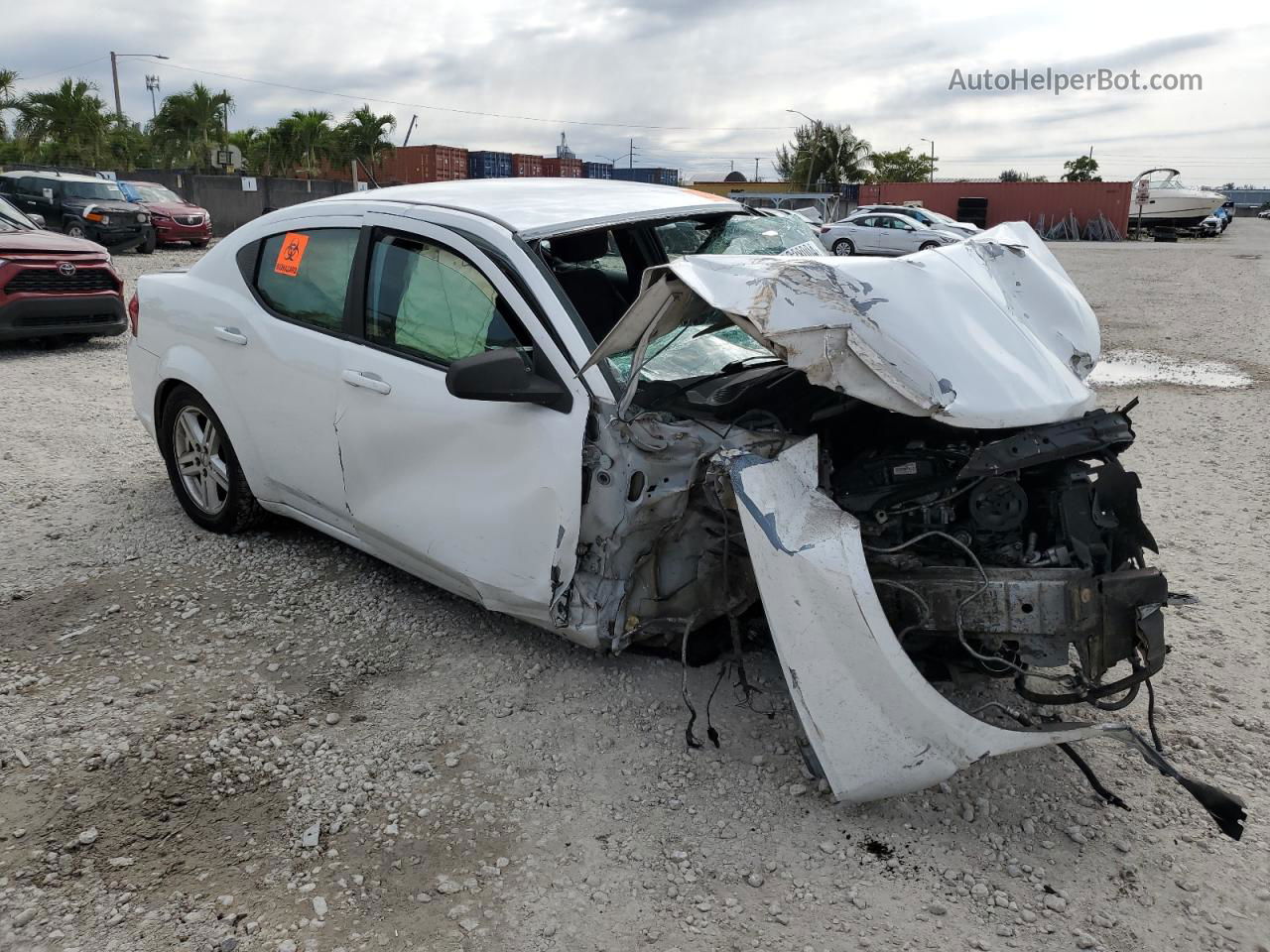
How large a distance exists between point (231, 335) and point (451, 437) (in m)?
1.48

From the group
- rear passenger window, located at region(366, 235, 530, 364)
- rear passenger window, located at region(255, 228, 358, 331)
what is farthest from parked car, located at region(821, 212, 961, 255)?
rear passenger window, located at region(366, 235, 530, 364)

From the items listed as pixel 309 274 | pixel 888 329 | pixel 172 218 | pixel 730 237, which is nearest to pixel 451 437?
pixel 309 274

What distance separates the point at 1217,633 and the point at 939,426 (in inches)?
68.4

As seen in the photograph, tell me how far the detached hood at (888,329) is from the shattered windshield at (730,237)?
109 cm

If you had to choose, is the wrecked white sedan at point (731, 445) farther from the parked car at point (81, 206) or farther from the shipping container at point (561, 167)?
the shipping container at point (561, 167)

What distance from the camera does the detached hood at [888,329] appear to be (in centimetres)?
263

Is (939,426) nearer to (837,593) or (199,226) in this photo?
(837,593)

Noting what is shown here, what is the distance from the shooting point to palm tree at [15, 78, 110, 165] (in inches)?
1486

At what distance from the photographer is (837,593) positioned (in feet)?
8.29

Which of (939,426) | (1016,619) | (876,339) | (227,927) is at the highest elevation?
(876,339)

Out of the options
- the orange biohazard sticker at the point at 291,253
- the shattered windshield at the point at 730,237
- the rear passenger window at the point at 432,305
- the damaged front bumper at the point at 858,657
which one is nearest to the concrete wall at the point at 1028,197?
the shattered windshield at the point at 730,237

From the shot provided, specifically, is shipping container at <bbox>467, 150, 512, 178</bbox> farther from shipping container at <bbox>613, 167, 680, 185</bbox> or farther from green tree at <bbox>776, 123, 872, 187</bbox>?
green tree at <bbox>776, 123, 872, 187</bbox>

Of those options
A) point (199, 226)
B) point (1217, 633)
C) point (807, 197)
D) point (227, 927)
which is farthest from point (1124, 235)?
point (227, 927)

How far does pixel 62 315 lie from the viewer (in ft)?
31.2
